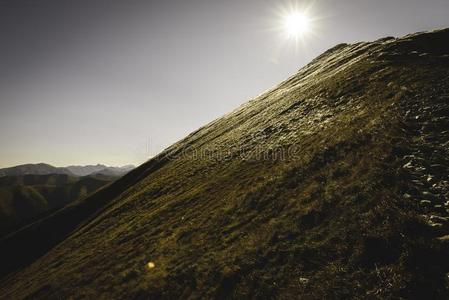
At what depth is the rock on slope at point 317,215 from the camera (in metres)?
10.0

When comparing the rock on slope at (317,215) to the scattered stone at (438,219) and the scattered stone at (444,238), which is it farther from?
the scattered stone at (444,238)

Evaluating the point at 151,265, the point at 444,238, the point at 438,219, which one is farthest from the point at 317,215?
the point at 151,265

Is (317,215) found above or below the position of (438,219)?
above

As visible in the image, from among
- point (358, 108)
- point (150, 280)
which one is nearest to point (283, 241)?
point (150, 280)

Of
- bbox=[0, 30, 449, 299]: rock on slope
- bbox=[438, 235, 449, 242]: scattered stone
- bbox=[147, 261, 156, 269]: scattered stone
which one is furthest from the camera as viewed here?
bbox=[147, 261, 156, 269]: scattered stone

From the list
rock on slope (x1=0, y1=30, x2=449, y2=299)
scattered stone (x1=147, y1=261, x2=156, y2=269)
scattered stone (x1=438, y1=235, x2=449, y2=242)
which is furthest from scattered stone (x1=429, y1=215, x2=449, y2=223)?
scattered stone (x1=147, y1=261, x2=156, y2=269)

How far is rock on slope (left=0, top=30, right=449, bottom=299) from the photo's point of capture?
394 inches

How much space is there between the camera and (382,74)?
2839 centimetres

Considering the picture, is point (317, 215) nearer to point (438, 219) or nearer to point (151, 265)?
point (438, 219)

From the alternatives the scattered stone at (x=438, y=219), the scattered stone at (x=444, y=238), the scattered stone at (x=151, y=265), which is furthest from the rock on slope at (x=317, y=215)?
the scattered stone at (x=151, y=265)

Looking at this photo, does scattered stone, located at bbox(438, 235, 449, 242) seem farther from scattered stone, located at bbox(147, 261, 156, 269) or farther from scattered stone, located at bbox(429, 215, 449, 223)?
scattered stone, located at bbox(147, 261, 156, 269)

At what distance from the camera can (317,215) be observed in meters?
13.6

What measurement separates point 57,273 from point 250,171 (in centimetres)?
2610

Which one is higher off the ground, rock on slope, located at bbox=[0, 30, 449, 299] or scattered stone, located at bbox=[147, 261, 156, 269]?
rock on slope, located at bbox=[0, 30, 449, 299]
